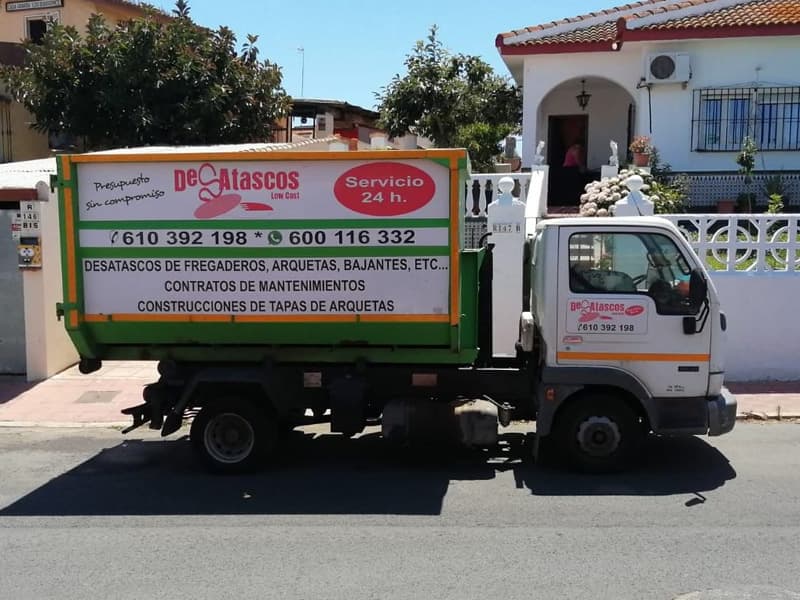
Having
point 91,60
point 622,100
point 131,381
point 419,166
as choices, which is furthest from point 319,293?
point 622,100

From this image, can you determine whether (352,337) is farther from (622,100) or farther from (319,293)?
(622,100)

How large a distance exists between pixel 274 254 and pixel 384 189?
105cm

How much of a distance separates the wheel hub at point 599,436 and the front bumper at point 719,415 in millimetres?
729

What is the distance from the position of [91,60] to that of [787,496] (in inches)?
529

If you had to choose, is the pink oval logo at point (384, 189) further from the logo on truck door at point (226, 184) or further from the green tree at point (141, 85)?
the green tree at point (141, 85)

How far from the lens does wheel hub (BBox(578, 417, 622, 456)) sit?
639cm

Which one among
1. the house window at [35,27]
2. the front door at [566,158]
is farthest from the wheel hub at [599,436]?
the house window at [35,27]

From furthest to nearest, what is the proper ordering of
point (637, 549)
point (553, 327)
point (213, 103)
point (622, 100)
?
point (622, 100), point (213, 103), point (553, 327), point (637, 549)

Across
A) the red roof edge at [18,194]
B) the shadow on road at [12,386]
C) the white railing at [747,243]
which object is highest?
the red roof edge at [18,194]

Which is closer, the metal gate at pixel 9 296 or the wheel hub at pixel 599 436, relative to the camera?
the wheel hub at pixel 599 436

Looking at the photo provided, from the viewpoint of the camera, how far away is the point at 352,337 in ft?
21.4

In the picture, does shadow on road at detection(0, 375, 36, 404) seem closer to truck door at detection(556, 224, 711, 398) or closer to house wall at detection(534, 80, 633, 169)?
truck door at detection(556, 224, 711, 398)

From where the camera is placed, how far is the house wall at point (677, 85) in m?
15.7

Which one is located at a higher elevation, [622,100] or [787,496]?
[622,100]
